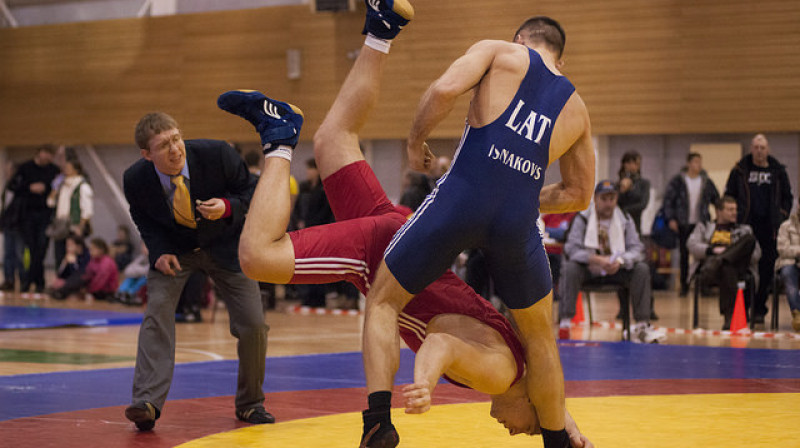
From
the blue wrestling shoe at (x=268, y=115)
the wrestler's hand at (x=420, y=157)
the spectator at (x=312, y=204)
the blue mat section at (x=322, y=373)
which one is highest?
the blue wrestling shoe at (x=268, y=115)

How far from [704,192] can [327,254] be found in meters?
8.36

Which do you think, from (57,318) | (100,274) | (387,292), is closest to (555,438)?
(387,292)

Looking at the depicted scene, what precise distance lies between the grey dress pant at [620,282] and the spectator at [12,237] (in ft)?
25.0

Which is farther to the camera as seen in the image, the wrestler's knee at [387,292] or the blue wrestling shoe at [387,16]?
the blue wrestling shoe at [387,16]

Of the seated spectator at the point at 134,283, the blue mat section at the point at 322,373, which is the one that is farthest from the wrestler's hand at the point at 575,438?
the seated spectator at the point at 134,283

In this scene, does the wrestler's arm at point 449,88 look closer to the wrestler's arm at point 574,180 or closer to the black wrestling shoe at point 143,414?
the wrestler's arm at point 574,180

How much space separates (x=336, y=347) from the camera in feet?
27.3

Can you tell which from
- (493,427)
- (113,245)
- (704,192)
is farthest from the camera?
(113,245)

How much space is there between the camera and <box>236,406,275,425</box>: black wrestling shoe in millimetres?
5016

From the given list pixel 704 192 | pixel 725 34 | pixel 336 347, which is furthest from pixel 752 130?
pixel 336 347

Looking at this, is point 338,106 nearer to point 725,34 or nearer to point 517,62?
point 517,62

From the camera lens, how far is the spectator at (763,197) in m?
10.1

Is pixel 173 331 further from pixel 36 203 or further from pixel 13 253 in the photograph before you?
pixel 13 253

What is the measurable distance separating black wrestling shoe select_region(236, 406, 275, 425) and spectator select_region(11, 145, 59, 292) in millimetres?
9275
